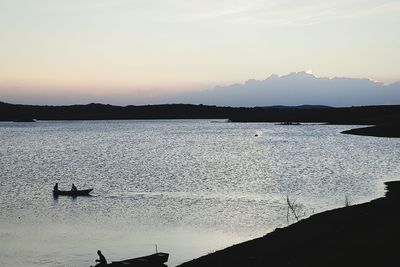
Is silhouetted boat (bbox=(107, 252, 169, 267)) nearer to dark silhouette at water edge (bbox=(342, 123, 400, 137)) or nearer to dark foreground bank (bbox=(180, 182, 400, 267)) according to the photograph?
dark foreground bank (bbox=(180, 182, 400, 267))

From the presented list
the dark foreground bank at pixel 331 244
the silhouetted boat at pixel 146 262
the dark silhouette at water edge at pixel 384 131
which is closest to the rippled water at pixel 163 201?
the silhouetted boat at pixel 146 262

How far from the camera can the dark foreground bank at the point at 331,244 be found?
16.0 meters

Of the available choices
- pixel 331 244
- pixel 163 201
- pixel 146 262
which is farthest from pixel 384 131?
pixel 146 262

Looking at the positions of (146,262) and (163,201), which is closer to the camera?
(146,262)

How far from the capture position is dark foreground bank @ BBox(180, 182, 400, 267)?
631 inches

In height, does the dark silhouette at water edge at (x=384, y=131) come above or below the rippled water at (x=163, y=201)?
above

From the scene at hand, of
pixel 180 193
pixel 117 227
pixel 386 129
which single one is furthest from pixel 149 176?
pixel 386 129

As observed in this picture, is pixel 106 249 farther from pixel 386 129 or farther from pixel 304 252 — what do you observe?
pixel 386 129

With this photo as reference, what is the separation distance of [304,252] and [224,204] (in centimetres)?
1861

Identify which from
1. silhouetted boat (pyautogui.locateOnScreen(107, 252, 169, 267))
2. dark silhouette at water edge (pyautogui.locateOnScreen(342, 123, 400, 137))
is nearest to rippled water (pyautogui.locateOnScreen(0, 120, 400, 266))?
silhouetted boat (pyautogui.locateOnScreen(107, 252, 169, 267))

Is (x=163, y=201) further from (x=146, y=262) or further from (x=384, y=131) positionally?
(x=384, y=131)

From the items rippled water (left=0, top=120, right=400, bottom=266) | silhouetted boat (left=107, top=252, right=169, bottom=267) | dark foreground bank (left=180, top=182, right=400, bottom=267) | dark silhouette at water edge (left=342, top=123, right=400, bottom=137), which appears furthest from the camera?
dark silhouette at water edge (left=342, top=123, right=400, bottom=137)

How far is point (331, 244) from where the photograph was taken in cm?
1841

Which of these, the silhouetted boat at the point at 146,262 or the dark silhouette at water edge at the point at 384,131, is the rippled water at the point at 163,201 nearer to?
the silhouetted boat at the point at 146,262
